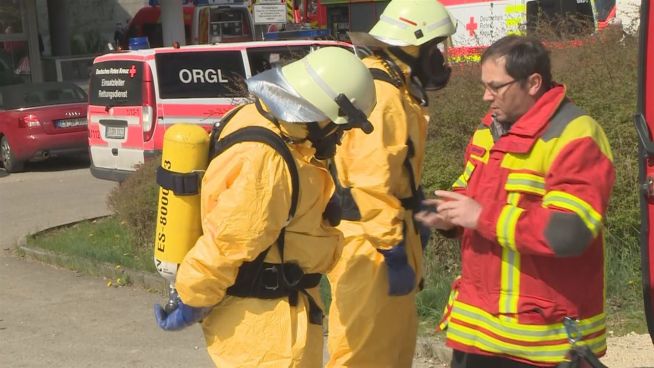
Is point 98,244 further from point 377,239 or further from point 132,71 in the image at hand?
point 377,239

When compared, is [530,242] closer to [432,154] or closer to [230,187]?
[230,187]

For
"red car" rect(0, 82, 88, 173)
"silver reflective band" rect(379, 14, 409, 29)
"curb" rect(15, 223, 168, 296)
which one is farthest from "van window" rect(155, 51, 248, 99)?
"silver reflective band" rect(379, 14, 409, 29)

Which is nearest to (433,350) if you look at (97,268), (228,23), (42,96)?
(97,268)

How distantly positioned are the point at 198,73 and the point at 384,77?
7707 mm

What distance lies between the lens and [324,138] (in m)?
3.47

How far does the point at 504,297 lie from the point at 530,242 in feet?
0.84

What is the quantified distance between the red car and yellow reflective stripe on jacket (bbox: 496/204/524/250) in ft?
43.7

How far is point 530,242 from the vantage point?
314cm

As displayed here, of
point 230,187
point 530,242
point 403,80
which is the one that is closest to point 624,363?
point 403,80

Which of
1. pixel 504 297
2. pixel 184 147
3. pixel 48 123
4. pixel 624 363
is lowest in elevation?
pixel 48 123

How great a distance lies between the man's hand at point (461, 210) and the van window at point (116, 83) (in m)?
8.74

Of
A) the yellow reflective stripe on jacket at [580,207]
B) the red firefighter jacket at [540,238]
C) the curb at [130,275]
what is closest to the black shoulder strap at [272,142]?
the red firefighter jacket at [540,238]

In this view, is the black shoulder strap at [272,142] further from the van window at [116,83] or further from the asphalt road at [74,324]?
the van window at [116,83]

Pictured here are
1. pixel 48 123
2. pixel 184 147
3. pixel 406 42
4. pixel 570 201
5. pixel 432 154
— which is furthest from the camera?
pixel 48 123
